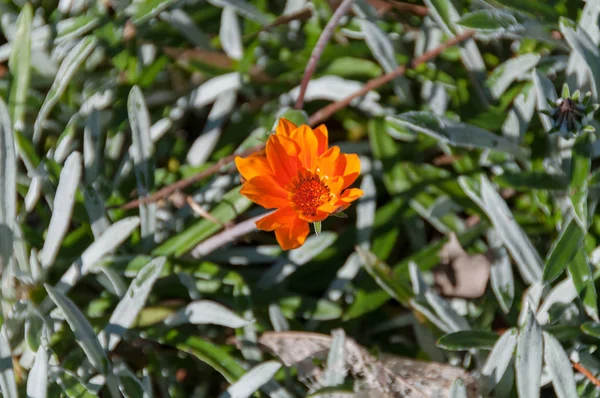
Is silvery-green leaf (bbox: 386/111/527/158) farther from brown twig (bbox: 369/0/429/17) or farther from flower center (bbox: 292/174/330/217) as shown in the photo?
brown twig (bbox: 369/0/429/17)

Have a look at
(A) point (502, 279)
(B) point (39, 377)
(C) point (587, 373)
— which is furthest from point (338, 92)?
(B) point (39, 377)

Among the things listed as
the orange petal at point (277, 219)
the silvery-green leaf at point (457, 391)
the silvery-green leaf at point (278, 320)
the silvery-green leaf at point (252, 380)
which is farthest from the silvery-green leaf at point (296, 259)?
the silvery-green leaf at point (457, 391)

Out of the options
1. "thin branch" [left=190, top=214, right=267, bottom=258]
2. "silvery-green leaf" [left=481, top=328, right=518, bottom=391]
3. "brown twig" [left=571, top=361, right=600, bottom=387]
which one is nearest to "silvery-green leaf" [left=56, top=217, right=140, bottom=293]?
"thin branch" [left=190, top=214, right=267, bottom=258]

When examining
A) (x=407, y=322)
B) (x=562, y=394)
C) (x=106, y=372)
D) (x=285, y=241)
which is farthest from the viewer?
(x=407, y=322)

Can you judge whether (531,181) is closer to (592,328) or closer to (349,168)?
(592,328)

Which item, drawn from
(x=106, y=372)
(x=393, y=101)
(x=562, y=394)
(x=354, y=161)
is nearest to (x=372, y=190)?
(x=393, y=101)

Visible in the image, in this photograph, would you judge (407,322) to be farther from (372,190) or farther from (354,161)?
(354,161)
